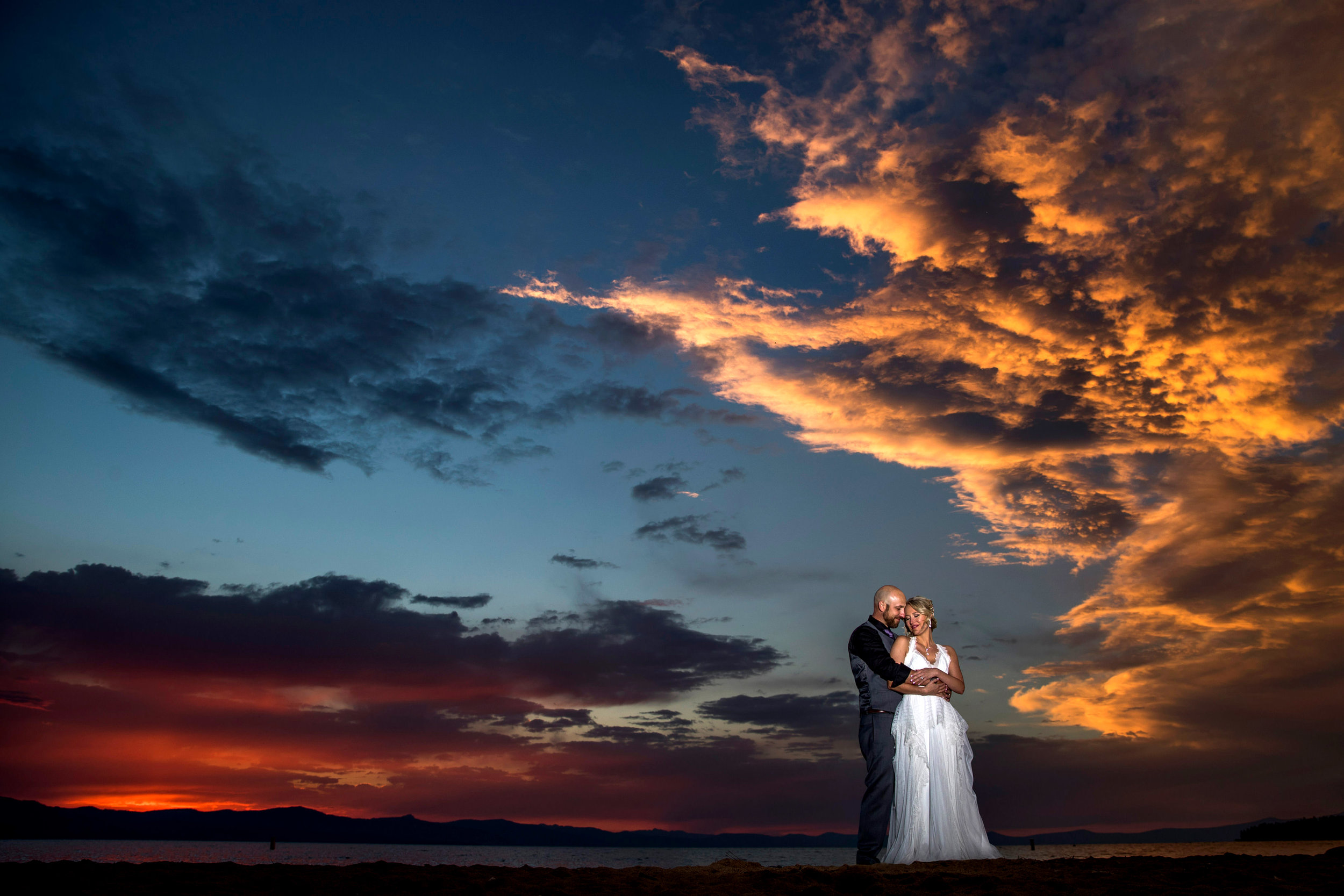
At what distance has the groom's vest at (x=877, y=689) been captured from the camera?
9.12 metres

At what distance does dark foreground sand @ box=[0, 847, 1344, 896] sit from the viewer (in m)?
5.67

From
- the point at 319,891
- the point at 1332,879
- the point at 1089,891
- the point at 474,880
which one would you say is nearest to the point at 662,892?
the point at 474,880

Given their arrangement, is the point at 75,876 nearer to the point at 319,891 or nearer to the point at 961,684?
the point at 319,891

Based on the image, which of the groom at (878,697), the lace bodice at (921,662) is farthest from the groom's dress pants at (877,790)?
the lace bodice at (921,662)

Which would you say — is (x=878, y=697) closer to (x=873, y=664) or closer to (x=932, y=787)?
(x=873, y=664)

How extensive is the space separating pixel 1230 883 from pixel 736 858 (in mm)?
4916

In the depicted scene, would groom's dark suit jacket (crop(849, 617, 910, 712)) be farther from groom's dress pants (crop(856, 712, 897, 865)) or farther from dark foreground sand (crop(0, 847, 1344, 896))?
dark foreground sand (crop(0, 847, 1344, 896))

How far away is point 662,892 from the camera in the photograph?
594 centimetres

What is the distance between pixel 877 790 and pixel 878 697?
40.7 inches

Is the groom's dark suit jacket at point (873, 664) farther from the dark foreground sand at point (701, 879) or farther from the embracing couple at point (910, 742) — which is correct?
the dark foreground sand at point (701, 879)

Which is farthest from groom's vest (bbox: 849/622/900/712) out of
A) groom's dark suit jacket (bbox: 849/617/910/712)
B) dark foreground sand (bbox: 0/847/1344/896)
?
dark foreground sand (bbox: 0/847/1344/896)

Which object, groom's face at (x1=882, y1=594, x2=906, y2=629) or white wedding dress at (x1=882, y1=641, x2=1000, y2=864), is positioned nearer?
white wedding dress at (x1=882, y1=641, x2=1000, y2=864)

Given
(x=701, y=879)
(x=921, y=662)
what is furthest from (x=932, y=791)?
(x=701, y=879)

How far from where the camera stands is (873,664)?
29.2 ft
